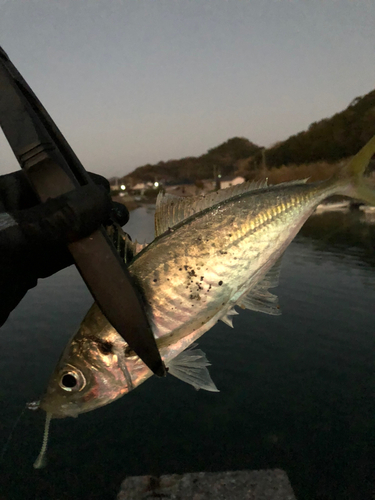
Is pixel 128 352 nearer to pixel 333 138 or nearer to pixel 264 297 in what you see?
pixel 264 297

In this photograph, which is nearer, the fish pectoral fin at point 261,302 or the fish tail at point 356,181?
the fish pectoral fin at point 261,302

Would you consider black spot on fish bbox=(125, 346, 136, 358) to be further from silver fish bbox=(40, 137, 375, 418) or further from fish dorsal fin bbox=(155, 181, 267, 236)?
fish dorsal fin bbox=(155, 181, 267, 236)

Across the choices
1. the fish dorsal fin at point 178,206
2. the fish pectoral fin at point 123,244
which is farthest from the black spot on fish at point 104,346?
the fish dorsal fin at point 178,206

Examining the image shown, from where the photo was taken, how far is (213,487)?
424 centimetres

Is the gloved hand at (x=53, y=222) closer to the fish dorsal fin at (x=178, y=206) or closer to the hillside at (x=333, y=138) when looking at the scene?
the fish dorsal fin at (x=178, y=206)

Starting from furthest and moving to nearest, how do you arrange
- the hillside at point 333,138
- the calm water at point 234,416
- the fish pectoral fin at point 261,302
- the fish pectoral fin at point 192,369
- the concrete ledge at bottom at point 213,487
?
the hillside at point 333,138, the calm water at point 234,416, the concrete ledge at bottom at point 213,487, the fish pectoral fin at point 261,302, the fish pectoral fin at point 192,369

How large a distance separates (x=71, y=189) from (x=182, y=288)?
99cm

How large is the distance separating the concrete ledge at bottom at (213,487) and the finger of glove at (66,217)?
3970 mm

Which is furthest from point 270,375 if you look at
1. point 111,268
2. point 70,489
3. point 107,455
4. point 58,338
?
point 111,268

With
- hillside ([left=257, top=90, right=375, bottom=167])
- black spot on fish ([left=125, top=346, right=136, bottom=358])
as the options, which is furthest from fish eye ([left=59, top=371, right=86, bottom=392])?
hillside ([left=257, top=90, right=375, bottom=167])

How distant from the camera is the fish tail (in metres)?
2.75

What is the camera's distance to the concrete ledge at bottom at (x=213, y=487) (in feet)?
13.3

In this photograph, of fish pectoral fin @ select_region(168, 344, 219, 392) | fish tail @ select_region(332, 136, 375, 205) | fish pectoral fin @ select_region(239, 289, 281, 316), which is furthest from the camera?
fish tail @ select_region(332, 136, 375, 205)

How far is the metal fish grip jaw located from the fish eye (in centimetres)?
72
